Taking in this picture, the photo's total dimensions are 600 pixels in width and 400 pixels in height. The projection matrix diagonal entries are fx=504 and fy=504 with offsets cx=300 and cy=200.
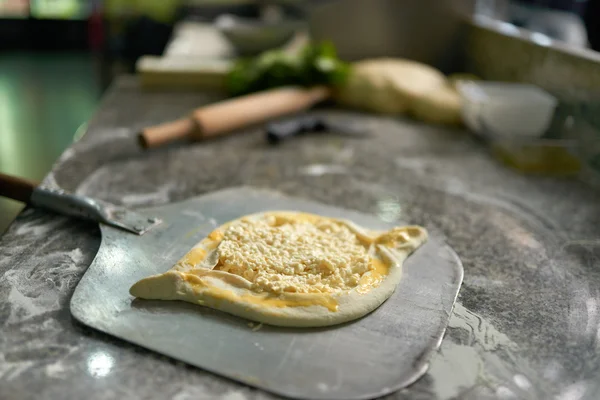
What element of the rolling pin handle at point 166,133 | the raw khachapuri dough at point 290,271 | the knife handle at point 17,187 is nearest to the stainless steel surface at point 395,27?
the rolling pin handle at point 166,133

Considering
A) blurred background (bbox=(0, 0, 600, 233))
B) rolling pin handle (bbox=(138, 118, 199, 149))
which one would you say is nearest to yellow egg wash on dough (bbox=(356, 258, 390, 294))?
rolling pin handle (bbox=(138, 118, 199, 149))

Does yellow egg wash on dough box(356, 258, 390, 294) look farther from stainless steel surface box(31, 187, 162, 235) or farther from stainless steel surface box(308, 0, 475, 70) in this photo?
stainless steel surface box(308, 0, 475, 70)

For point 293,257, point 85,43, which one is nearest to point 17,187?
point 293,257

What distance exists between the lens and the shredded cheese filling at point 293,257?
0.79m

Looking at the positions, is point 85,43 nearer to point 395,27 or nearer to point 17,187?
point 395,27

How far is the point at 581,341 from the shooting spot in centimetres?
75

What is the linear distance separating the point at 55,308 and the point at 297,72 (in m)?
1.34

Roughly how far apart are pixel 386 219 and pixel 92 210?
0.61 m

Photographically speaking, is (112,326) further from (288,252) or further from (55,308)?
(288,252)

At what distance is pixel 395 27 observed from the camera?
6.74 feet

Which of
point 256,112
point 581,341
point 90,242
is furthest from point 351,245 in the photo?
point 256,112

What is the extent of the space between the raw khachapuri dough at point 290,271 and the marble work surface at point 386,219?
0.11 metres

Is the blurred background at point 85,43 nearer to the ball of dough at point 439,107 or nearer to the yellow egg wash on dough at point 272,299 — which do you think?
the ball of dough at point 439,107

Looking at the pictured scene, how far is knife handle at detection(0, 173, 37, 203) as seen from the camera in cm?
103
